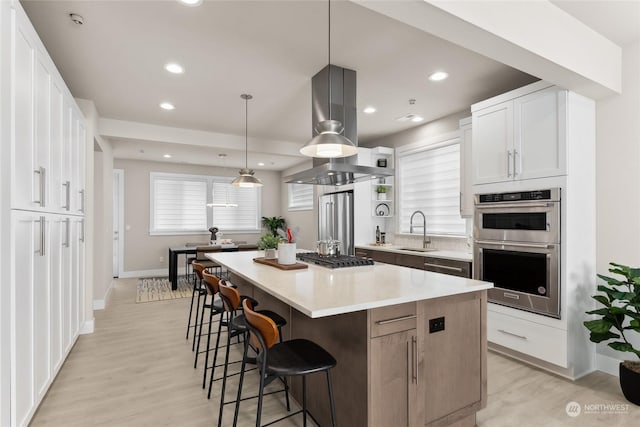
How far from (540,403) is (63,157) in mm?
4064

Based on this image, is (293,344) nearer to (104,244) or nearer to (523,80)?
(523,80)

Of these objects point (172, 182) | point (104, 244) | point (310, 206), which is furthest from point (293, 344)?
point (172, 182)

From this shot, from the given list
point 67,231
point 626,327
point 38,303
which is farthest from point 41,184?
point 626,327

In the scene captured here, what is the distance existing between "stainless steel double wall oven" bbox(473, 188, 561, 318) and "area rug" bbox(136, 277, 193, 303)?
4685 millimetres

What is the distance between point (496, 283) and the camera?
10.5ft

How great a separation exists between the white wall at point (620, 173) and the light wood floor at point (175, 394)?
74cm

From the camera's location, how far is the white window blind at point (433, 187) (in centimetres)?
455

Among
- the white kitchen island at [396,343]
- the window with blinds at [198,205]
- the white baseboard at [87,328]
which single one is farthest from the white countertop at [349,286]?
the window with blinds at [198,205]

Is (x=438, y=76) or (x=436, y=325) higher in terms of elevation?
(x=438, y=76)

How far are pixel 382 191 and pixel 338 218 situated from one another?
829 mm

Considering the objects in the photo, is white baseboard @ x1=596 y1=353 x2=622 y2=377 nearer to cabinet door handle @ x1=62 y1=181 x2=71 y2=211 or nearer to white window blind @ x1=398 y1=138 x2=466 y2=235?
white window blind @ x1=398 y1=138 x2=466 y2=235

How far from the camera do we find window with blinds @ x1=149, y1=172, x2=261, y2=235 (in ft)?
26.0

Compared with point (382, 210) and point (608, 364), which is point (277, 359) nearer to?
point (608, 364)

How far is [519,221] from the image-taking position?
9.89ft
